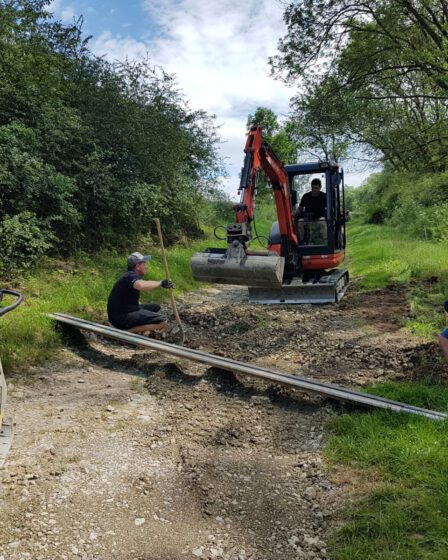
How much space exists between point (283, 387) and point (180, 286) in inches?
261

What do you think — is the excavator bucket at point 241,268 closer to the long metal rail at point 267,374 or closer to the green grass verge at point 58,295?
the long metal rail at point 267,374

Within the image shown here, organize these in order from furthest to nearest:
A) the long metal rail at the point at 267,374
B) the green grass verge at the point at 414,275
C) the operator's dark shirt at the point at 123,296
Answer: the green grass verge at the point at 414,275 → the operator's dark shirt at the point at 123,296 → the long metal rail at the point at 267,374

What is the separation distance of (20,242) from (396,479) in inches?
293

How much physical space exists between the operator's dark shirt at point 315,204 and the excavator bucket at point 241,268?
366cm

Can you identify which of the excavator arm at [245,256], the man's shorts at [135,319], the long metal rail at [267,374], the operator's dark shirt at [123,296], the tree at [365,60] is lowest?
the long metal rail at [267,374]

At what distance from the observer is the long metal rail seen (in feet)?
14.2

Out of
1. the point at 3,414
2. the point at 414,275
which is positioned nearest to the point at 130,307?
the point at 3,414

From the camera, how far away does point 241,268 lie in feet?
23.1

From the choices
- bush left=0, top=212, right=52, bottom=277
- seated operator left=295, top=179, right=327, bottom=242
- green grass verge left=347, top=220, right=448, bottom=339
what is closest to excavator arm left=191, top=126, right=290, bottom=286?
green grass verge left=347, top=220, right=448, bottom=339

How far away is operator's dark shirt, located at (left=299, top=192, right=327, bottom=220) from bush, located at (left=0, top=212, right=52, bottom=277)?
541cm

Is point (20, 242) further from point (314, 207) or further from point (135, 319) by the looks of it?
point (314, 207)

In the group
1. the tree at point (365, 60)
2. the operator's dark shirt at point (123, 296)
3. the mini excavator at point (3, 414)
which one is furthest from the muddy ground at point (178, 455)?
the tree at point (365, 60)

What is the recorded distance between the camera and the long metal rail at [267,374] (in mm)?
4329

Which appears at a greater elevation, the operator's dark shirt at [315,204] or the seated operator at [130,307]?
the operator's dark shirt at [315,204]
